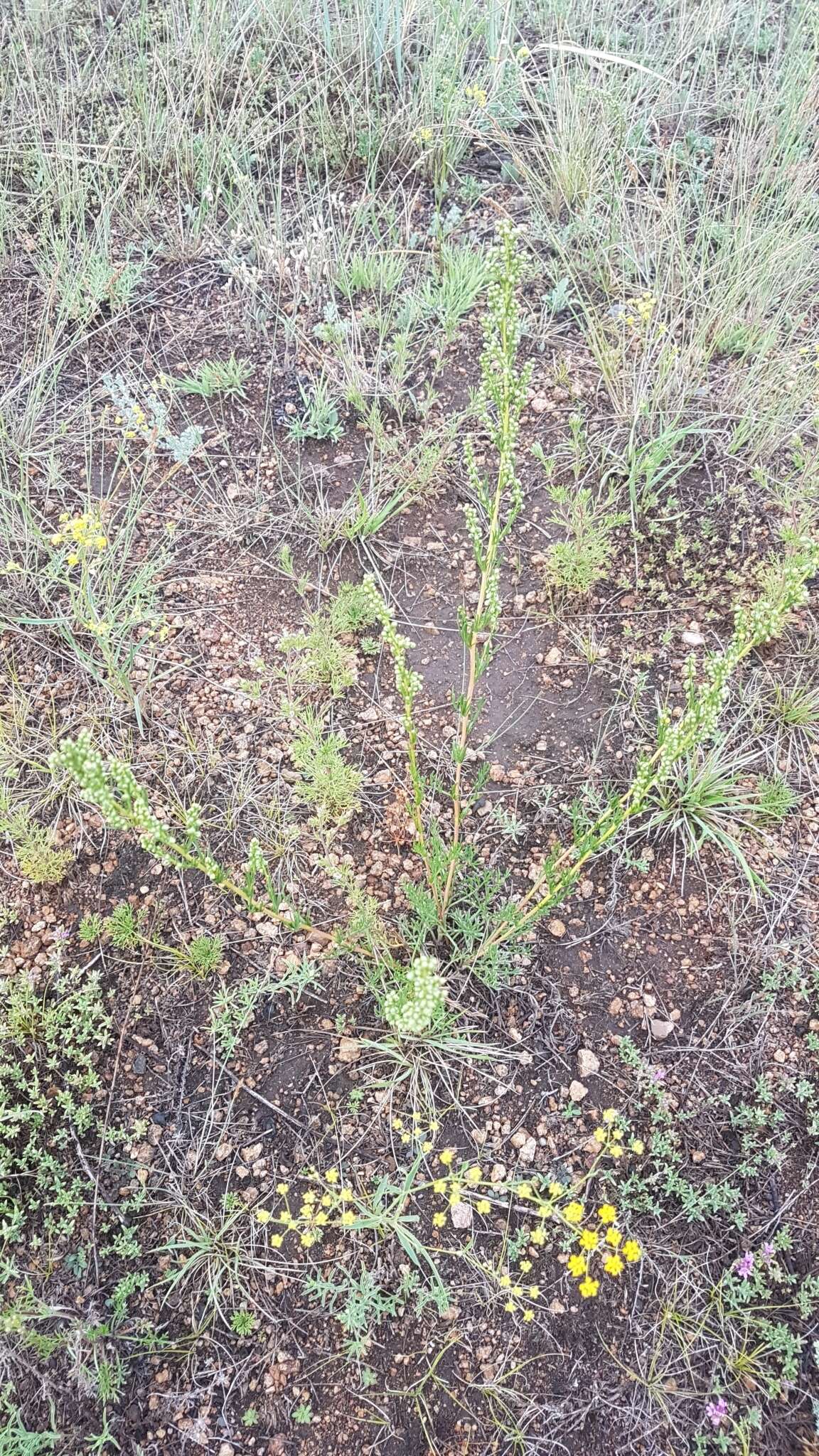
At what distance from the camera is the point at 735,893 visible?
2.29 meters

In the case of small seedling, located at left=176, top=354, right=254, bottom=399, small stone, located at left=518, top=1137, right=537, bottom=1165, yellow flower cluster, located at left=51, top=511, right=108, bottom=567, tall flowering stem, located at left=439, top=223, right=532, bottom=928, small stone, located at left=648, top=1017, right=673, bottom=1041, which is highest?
tall flowering stem, located at left=439, top=223, right=532, bottom=928

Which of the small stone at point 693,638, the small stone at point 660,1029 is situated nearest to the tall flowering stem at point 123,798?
the small stone at point 660,1029

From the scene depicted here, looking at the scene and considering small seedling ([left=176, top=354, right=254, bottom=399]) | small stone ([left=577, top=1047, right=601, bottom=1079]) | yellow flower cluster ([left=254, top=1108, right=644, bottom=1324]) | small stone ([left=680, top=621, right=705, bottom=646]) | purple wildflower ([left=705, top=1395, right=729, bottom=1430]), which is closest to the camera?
purple wildflower ([left=705, top=1395, right=729, bottom=1430])

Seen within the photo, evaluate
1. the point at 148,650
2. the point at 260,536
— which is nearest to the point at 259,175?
the point at 260,536

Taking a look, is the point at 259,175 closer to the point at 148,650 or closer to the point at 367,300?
the point at 367,300

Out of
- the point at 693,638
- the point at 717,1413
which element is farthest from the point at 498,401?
the point at 717,1413

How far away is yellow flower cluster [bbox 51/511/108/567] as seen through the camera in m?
2.44

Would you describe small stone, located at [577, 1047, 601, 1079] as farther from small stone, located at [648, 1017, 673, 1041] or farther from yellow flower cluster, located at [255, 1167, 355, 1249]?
yellow flower cluster, located at [255, 1167, 355, 1249]

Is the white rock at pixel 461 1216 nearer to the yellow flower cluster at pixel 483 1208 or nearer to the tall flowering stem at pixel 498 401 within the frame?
the yellow flower cluster at pixel 483 1208

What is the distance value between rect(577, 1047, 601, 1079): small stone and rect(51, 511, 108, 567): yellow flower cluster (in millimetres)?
1875

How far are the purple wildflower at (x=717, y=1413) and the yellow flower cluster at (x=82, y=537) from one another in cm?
248

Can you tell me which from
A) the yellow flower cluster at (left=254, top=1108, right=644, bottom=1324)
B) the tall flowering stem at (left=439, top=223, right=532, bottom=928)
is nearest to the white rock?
the yellow flower cluster at (left=254, top=1108, right=644, bottom=1324)

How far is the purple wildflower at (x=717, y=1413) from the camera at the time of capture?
5.61 ft

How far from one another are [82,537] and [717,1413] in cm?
253
